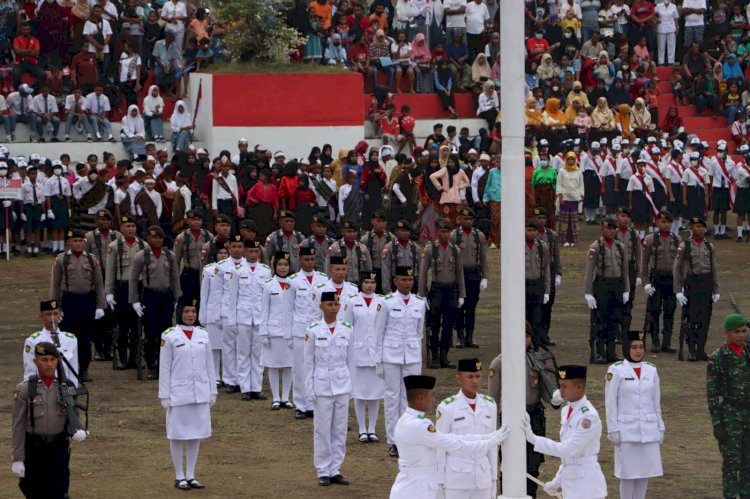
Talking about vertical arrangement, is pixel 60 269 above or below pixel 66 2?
below

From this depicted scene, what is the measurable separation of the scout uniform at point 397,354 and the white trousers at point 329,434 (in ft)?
3.78

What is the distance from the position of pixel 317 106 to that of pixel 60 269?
14.0 m

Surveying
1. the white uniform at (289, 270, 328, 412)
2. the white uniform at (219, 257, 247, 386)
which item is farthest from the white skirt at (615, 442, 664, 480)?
the white uniform at (219, 257, 247, 386)

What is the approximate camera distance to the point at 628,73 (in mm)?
38750

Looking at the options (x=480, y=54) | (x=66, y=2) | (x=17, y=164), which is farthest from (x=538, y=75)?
(x=17, y=164)

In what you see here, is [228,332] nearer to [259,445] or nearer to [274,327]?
[274,327]

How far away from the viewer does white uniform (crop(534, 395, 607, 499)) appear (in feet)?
41.1

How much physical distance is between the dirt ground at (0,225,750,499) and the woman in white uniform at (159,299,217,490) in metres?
0.36

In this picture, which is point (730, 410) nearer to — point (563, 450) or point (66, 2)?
point (563, 450)

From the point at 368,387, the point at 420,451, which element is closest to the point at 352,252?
the point at 368,387

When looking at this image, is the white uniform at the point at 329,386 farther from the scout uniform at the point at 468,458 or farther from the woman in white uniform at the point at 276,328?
the scout uniform at the point at 468,458

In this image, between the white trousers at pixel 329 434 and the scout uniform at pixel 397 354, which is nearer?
the white trousers at pixel 329 434

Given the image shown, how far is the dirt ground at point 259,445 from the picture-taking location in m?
15.2

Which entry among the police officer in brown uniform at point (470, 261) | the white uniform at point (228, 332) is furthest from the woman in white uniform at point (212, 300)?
the police officer in brown uniform at point (470, 261)
